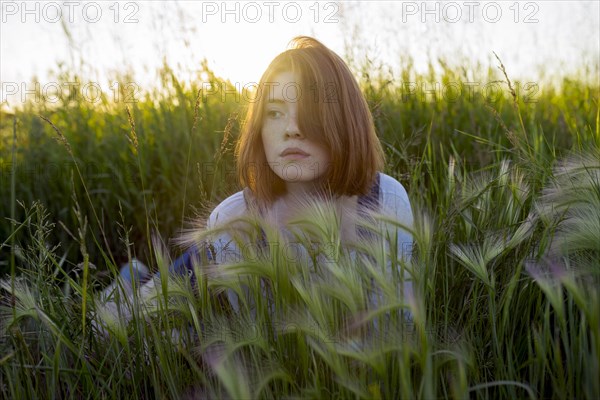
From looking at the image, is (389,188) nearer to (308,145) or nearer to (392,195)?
(392,195)

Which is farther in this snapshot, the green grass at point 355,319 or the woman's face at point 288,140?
the woman's face at point 288,140

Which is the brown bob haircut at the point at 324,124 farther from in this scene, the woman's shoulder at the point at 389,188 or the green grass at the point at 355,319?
the green grass at the point at 355,319

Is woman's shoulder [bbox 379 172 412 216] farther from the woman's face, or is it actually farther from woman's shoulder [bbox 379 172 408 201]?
the woman's face

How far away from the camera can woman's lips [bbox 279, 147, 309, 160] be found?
221 cm

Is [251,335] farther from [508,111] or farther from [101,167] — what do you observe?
[508,111]

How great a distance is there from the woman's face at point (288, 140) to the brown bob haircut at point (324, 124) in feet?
0.06

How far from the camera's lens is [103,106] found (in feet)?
14.4

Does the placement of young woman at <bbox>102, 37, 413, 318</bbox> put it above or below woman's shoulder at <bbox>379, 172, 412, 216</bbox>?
above

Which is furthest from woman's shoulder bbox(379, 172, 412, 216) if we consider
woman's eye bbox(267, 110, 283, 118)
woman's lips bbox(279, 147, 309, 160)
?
woman's eye bbox(267, 110, 283, 118)

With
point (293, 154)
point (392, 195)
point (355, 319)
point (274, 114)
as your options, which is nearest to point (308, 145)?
point (293, 154)

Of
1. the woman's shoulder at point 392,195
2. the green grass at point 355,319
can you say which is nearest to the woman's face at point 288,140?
the woman's shoulder at point 392,195

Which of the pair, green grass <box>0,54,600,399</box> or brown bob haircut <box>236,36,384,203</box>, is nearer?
green grass <box>0,54,600,399</box>

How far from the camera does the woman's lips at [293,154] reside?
7.25ft

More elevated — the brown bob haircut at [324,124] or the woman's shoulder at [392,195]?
the brown bob haircut at [324,124]
